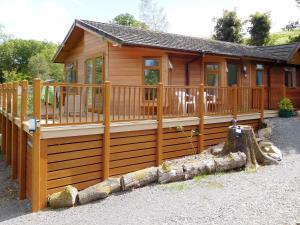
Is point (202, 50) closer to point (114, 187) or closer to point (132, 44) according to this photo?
point (132, 44)

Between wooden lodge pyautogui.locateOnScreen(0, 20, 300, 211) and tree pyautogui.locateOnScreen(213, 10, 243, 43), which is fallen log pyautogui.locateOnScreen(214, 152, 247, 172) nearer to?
wooden lodge pyautogui.locateOnScreen(0, 20, 300, 211)

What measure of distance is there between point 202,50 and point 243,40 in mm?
Result: 20809

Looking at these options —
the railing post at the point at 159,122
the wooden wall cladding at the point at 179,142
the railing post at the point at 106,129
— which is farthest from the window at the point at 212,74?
the railing post at the point at 106,129

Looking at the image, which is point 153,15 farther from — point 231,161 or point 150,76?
point 231,161

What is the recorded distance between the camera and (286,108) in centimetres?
1260

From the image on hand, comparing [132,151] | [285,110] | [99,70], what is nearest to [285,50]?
[285,110]

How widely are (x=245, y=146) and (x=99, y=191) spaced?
366 centimetres

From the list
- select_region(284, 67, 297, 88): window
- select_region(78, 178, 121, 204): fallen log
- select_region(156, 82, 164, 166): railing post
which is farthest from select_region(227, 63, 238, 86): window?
select_region(78, 178, 121, 204): fallen log

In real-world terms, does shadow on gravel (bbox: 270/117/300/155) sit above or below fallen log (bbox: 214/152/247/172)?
above

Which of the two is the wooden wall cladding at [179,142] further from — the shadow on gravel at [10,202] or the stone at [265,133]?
the shadow on gravel at [10,202]

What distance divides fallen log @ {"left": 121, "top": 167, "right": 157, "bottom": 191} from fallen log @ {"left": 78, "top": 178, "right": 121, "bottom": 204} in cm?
14

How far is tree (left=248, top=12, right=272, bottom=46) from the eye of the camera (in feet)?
99.1

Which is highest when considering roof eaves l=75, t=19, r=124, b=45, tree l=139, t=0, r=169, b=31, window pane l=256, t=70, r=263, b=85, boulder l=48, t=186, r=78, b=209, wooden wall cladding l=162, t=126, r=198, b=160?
tree l=139, t=0, r=169, b=31

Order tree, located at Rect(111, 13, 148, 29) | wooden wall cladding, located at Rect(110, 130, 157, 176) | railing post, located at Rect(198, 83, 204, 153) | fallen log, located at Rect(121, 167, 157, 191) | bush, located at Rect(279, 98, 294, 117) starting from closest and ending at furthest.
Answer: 1. fallen log, located at Rect(121, 167, 157, 191)
2. wooden wall cladding, located at Rect(110, 130, 157, 176)
3. railing post, located at Rect(198, 83, 204, 153)
4. bush, located at Rect(279, 98, 294, 117)
5. tree, located at Rect(111, 13, 148, 29)
